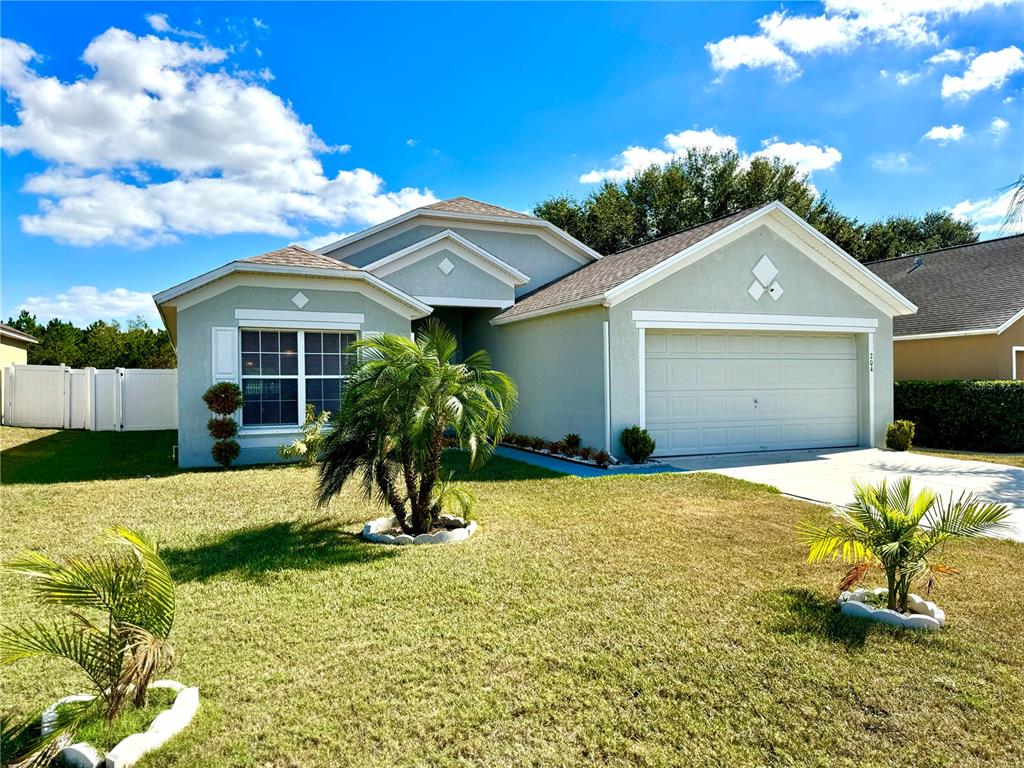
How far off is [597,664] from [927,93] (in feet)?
55.9

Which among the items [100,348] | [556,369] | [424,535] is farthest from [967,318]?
[100,348]

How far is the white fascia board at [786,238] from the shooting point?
1205 cm

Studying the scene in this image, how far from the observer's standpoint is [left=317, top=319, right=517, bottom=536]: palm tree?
654 centimetres

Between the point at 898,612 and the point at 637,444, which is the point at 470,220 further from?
the point at 898,612

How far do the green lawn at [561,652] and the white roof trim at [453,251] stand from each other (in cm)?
876

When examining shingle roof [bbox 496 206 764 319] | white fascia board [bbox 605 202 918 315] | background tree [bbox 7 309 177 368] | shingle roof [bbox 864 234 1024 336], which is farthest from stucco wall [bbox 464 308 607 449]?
background tree [bbox 7 309 177 368]

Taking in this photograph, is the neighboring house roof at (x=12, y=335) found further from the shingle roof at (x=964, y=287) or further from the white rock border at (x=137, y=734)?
the shingle roof at (x=964, y=287)

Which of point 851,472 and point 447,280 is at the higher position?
point 447,280

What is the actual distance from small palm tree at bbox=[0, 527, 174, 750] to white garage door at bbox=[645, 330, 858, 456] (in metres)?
10.7

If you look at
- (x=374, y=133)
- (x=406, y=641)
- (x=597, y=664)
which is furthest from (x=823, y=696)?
(x=374, y=133)

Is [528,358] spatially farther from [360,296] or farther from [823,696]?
[823,696]

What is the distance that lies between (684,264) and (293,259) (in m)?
8.21

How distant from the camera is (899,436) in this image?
1406 cm

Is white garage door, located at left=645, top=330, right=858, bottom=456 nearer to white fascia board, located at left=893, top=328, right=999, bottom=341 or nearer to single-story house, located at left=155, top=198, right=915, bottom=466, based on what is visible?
single-story house, located at left=155, top=198, right=915, bottom=466
